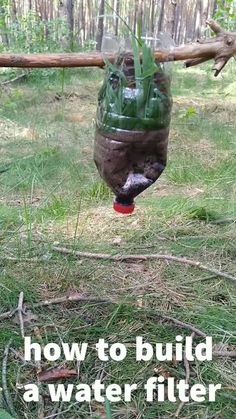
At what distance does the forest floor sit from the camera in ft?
4.16

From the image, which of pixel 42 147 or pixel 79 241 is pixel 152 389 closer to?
pixel 79 241

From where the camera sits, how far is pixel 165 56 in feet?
3.54

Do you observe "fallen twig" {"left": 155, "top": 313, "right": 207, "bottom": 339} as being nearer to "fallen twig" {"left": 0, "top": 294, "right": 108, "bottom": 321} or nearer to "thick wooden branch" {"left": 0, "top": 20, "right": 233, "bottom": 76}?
"fallen twig" {"left": 0, "top": 294, "right": 108, "bottom": 321}

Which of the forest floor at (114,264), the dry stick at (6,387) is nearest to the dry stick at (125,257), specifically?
the forest floor at (114,264)

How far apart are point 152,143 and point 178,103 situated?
361 cm

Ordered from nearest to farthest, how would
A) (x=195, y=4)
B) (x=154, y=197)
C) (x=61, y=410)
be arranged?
(x=61, y=410), (x=154, y=197), (x=195, y=4)

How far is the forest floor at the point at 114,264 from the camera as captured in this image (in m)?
1.27

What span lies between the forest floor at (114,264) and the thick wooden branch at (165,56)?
44cm

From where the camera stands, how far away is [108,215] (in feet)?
7.35

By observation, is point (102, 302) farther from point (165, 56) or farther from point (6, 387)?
point (165, 56)

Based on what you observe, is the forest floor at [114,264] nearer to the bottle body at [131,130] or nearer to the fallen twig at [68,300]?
the fallen twig at [68,300]

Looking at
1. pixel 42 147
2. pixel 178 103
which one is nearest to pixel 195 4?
pixel 178 103

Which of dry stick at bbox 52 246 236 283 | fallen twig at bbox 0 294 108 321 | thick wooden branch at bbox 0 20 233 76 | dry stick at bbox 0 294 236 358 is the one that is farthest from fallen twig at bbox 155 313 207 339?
thick wooden branch at bbox 0 20 233 76

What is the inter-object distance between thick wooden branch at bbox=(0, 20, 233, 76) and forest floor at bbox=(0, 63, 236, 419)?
1.44 ft
